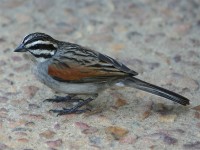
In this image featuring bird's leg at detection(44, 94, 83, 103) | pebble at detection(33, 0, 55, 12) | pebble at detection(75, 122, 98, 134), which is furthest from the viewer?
pebble at detection(33, 0, 55, 12)

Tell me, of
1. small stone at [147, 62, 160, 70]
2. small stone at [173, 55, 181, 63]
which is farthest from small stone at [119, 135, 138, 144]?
small stone at [173, 55, 181, 63]

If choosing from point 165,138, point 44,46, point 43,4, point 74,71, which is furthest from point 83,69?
point 43,4

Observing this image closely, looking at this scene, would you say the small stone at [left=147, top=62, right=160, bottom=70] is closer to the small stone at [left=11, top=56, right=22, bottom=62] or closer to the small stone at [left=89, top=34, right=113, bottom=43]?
the small stone at [left=89, top=34, right=113, bottom=43]

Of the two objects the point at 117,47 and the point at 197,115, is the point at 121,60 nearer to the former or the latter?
the point at 117,47

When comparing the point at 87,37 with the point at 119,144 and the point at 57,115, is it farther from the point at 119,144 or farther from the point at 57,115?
the point at 119,144

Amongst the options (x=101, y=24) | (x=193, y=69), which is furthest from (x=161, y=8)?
(x=193, y=69)

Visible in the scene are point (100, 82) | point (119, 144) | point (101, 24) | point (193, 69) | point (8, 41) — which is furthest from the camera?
point (101, 24)
